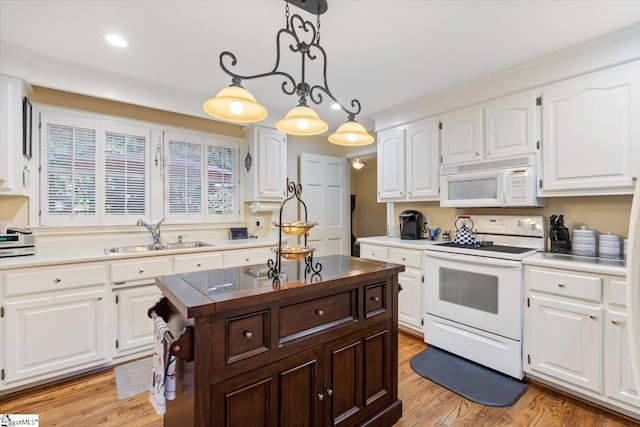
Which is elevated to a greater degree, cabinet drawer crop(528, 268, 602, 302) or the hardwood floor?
cabinet drawer crop(528, 268, 602, 302)

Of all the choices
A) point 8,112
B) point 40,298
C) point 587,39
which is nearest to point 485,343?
point 587,39

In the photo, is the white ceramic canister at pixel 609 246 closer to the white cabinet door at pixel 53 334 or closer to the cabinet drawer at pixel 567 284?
the cabinet drawer at pixel 567 284

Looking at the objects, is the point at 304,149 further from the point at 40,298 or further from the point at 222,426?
the point at 222,426

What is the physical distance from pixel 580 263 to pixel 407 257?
54.4 inches

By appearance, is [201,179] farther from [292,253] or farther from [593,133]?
[593,133]

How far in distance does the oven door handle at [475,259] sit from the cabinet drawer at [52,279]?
111 inches

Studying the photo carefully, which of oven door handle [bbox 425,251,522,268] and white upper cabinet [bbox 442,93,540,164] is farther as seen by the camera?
white upper cabinet [bbox 442,93,540,164]

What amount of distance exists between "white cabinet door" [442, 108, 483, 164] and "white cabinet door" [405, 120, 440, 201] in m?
0.11

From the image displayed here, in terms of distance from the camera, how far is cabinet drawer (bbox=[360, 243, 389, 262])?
3.37m

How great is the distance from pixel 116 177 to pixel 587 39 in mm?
4130

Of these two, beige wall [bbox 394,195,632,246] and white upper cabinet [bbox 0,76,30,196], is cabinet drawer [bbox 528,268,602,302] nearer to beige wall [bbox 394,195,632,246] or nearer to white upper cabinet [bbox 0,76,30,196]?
beige wall [bbox 394,195,632,246]

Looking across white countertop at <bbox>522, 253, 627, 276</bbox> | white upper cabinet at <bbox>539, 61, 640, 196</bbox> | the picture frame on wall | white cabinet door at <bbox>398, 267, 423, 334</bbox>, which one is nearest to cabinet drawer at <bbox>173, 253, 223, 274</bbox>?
the picture frame on wall
